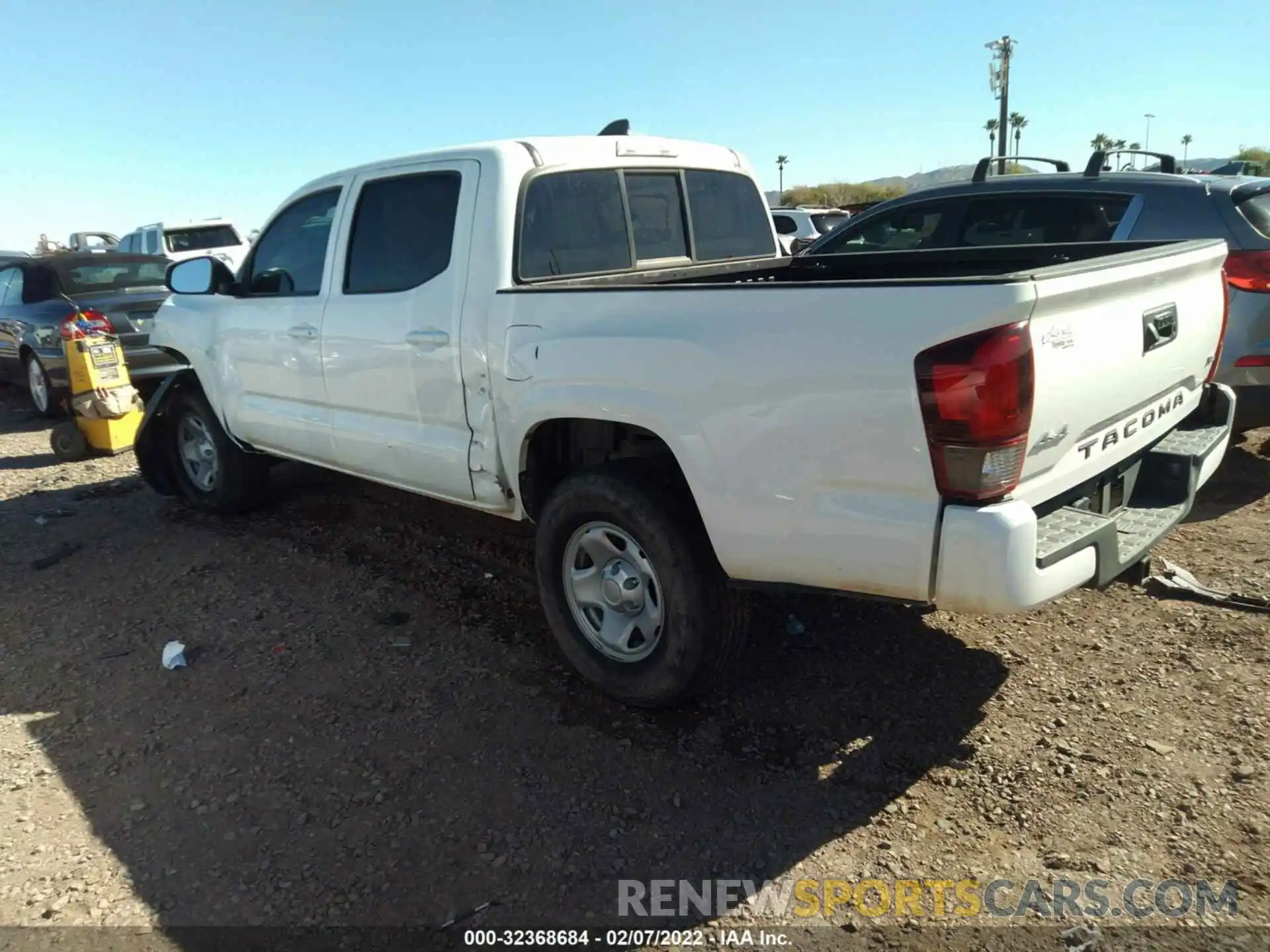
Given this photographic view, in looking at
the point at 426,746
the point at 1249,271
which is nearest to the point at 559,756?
the point at 426,746

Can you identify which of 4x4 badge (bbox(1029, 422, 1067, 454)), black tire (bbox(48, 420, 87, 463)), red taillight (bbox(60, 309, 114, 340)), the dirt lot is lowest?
the dirt lot

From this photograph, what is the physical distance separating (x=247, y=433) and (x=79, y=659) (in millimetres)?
1730

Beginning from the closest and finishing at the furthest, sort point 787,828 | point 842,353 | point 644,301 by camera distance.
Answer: point 842,353, point 787,828, point 644,301

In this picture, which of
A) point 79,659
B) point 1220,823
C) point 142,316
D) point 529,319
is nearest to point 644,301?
point 529,319

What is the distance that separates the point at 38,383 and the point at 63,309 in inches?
35.0

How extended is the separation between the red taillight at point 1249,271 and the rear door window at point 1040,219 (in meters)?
0.66

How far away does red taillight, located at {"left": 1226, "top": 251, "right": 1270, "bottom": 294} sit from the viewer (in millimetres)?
4867

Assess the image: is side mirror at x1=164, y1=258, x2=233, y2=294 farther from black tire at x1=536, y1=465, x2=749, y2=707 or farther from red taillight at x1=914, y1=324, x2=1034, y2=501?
red taillight at x1=914, y1=324, x2=1034, y2=501

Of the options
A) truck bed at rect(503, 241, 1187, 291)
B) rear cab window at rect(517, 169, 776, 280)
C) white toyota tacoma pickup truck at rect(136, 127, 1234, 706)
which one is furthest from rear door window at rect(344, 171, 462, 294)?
truck bed at rect(503, 241, 1187, 291)

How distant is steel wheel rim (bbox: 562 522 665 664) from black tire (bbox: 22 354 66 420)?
26.2 ft

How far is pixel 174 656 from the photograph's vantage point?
4012 millimetres

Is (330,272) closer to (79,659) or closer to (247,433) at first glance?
(247,433)

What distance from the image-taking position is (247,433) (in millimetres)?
5473

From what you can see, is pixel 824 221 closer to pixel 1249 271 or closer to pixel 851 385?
pixel 1249 271
